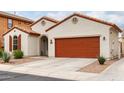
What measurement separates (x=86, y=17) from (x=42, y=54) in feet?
28.2

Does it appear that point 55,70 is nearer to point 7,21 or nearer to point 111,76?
point 111,76

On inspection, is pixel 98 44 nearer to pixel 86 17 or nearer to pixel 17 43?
pixel 86 17

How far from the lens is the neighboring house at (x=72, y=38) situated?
2205 cm

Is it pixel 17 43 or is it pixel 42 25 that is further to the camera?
pixel 42 25

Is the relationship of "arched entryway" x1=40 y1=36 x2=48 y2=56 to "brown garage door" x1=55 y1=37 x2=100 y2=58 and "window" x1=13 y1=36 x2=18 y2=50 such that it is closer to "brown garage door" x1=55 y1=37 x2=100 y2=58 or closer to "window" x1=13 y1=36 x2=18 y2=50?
"window" x1=13 y1=36 x2=18 y2=50

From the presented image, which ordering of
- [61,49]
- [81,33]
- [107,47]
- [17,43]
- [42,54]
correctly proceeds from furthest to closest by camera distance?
1. [42,54]
2. [17,43]
3. [61,49]
4. [81,33]
5. [107,47]

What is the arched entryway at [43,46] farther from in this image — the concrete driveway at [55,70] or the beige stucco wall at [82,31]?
the concrete driveway at [55,70]

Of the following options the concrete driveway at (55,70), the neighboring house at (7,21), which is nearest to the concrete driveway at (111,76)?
Answer: the concrete driveway at (55,70)

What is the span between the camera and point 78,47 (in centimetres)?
2361

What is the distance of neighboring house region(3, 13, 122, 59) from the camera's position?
72.3 ft

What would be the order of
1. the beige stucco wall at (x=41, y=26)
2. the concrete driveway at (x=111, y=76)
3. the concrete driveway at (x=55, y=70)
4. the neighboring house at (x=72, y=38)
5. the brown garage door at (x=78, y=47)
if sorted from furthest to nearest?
the beige stucco wall at (x=41, y=26)
the brown garage door at (x=78, y=47)
the neighboring house at (x=72, y=38)
the concrete driveway at (x=55, y=70)
the concrete driveway at (x=111, y=76)

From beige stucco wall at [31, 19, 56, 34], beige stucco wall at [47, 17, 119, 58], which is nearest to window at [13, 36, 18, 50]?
beige stucco wall at [31, 19, 56, 34]

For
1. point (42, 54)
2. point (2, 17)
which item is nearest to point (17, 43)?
point (42, 54)

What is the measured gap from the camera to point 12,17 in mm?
31844
